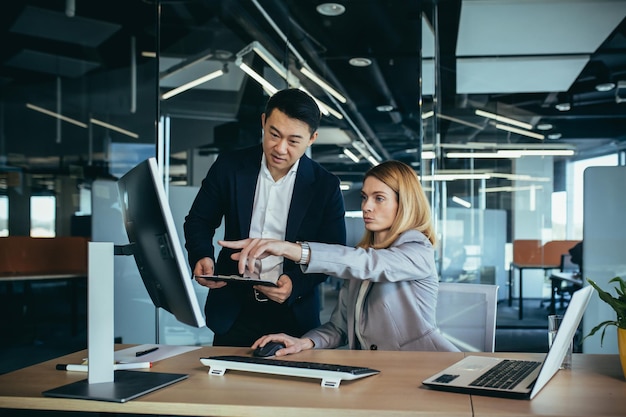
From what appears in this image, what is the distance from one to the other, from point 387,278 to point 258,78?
308 centimetres

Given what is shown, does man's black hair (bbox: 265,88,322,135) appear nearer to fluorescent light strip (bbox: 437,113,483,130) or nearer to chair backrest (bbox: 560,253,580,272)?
fluorescent light strip (bbox: 437,113,483,130)

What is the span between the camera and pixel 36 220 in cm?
595

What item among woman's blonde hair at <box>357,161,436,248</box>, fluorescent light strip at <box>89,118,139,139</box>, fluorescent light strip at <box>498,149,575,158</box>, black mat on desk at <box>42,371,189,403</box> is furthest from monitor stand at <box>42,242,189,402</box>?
fluorescent light strip at <box>89,118,139,139</box>

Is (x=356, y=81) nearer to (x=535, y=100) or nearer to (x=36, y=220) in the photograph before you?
(x=535, y=100)

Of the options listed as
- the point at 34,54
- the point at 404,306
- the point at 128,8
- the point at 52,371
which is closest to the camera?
the point at 52,371

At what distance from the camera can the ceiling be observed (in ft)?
15.6

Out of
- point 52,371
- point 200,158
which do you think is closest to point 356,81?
point 200,158

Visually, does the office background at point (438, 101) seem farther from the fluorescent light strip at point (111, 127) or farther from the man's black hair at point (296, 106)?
the man's black hair at point (296, 106)

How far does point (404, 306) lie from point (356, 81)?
296 cm

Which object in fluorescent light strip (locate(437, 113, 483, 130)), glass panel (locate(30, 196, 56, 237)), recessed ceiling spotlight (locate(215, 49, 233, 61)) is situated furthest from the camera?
glass panel (locate(30, 196, 56, 237))

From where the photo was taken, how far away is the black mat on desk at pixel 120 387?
1412 millimetres

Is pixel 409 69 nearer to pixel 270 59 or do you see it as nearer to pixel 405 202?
pixel 270 59

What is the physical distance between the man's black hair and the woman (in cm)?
33

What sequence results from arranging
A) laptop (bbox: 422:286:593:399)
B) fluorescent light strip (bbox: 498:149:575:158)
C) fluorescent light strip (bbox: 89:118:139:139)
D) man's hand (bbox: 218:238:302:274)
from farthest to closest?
fluorescent light strip (bbox: 89:118:139:139), fluorescent light strip (bbox: 498:149:575:158), man's hand (bbox: 218:238:302:274), laptop (bbox: 422:286:593:399)
